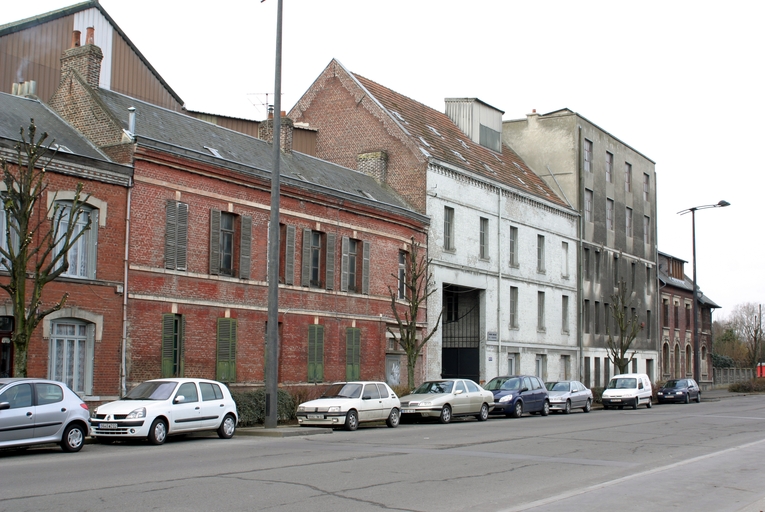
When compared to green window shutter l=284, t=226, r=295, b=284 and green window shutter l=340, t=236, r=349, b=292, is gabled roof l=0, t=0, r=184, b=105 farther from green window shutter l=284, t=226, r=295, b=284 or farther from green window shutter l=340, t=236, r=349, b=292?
green window shutter l=284, t=226, r=295, b=284

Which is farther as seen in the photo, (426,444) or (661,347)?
(661,347)

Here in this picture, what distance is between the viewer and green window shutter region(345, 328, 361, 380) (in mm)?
31828

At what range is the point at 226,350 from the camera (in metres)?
26.6

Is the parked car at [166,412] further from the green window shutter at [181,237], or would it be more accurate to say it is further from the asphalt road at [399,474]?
the green window shutter at [181,237]

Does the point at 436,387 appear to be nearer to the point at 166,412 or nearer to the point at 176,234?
the point at 176,234

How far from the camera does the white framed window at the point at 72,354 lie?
22.1 m

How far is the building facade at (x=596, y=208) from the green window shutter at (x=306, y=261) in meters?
23.6

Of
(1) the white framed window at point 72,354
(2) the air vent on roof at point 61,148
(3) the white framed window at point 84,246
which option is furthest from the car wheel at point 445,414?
(2) the air vent on roof at point 61,148

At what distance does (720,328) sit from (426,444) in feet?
401

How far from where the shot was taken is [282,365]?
94.3 feet

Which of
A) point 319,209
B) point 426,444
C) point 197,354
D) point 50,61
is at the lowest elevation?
point 426,444

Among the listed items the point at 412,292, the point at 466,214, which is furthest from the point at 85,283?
the point at 466,214

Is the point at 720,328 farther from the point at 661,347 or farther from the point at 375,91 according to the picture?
the point at 375,91

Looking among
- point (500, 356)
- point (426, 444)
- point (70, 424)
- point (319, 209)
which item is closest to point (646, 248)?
point (500, 356)
